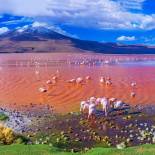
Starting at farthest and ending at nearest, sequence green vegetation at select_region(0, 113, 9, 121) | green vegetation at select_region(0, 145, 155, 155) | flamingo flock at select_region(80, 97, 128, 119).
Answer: flamingo flock at select_region(80, 97, 128, 119)
green vegetation at select_region(0, 113, 9, 121)
green vegetation at select_region(0, 145, 155, 155)

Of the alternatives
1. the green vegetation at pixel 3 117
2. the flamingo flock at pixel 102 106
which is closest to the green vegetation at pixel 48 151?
the green vegetation at pixel 3 117

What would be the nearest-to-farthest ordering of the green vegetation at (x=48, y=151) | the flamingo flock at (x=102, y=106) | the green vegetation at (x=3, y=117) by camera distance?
the green vegetation at (x=48, y=151), the green vegetation at (x=3, y=117), the flamingo flock at (x=102, y=106)

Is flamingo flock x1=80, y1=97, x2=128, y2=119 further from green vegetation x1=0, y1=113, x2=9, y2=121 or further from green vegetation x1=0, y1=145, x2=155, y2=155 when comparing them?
green vegetation x1=0, y1=145, x2=155, y2=155

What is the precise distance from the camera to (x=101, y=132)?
24.5 m

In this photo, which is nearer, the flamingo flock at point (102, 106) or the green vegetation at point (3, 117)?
the green vegetation at point (3, 117)

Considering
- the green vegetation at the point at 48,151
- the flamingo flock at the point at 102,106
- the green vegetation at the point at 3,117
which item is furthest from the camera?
the flamingo flock at the point at 102,106

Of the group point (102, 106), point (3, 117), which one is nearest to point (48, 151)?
point (3, 117)

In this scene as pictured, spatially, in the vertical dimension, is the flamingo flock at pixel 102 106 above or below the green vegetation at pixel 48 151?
below

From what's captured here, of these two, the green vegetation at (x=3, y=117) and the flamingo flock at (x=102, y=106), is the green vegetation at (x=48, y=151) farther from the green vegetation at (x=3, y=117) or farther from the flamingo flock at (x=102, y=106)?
the flamingo flock at (x=102, y=106)

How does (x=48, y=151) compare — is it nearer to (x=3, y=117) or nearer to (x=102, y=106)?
(x=3, y=117)

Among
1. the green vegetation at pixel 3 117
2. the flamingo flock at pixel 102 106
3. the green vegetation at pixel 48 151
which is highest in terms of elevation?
the green vegetation at pixel 48 151

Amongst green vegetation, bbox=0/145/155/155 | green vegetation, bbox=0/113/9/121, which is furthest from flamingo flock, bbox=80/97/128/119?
green vegetation, bbox=0/145/155/155

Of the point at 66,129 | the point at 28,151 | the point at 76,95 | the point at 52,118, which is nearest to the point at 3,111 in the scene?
the point at 52,118

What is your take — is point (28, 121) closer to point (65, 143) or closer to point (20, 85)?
point (65, 143)
